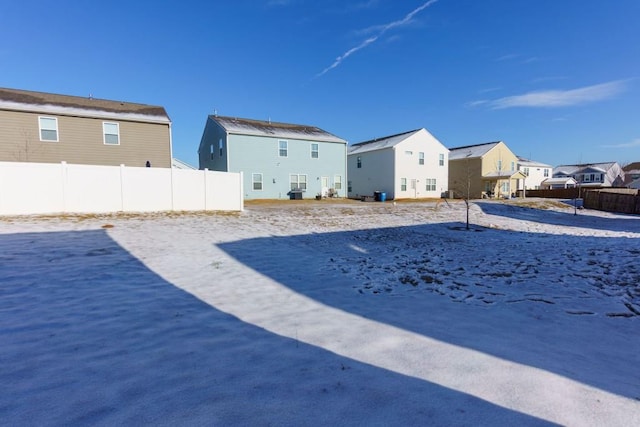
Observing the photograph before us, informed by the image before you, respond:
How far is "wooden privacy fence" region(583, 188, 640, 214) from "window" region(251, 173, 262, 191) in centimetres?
2839

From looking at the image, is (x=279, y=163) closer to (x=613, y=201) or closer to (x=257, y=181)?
(x=257, y=181)

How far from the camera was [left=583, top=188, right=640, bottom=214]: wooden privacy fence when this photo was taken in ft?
76.1

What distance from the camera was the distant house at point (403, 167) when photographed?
32031mm

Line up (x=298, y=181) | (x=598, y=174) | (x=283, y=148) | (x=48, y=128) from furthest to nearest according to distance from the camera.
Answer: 1. (x=598, y=174)
2. (x=298, y=181)
3. (x=283, y=148)
4. (x=48, y=128)

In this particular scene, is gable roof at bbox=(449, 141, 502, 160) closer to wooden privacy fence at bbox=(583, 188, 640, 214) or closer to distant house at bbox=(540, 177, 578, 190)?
wooden privacy fence at bbox=(583, 188, 640, 214)

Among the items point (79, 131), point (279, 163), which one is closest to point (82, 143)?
point (79, 131)

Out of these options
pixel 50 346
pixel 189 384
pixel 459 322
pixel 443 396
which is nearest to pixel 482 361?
pixel 443 396

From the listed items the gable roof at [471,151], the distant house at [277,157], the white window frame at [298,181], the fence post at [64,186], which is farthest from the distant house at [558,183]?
the fence post at [64,186]

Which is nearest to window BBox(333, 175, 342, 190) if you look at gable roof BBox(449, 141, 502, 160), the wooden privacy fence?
gable roof BBox(449, 141, 502, 160)

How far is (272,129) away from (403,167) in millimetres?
13805

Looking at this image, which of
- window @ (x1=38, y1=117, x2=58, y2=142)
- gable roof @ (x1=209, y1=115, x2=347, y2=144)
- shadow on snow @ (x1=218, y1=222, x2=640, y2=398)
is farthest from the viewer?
gable roof @ (x1=209, y1=115, x2=347, y2=144)

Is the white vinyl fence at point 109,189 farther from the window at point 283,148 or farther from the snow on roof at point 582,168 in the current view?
the snow on roof at point 582,168

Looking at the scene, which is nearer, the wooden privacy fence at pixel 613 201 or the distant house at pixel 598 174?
the wooden privacy fence at pixel 613 201

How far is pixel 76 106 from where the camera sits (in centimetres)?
1911
